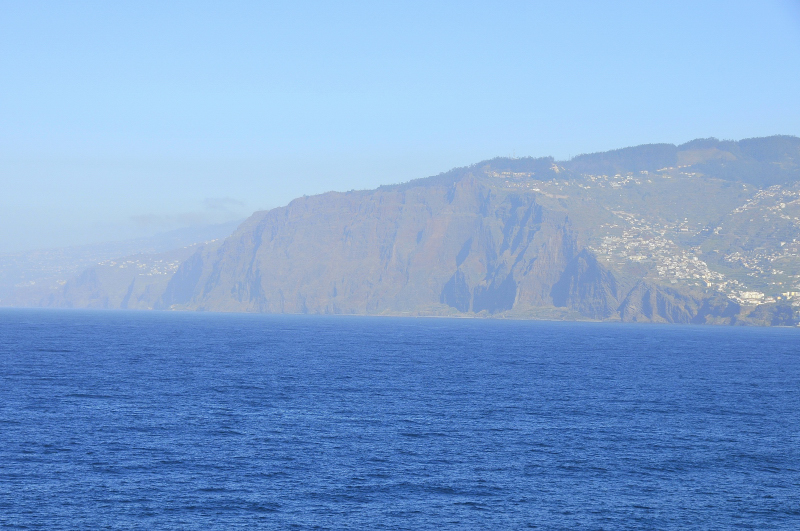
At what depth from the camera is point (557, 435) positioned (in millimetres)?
68062

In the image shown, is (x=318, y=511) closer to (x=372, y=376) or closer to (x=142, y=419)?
(x=142, y=419)

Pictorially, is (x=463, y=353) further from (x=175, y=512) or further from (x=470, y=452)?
(x=175, y=512)

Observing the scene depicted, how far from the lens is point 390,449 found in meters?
61.2

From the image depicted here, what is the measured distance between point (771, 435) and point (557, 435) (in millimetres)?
19588

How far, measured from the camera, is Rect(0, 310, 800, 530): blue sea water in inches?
1822

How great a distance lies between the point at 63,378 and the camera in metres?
99.0

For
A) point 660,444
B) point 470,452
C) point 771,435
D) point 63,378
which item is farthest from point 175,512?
point 63,378

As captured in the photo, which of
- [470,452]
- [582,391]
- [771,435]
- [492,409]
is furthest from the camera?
[582,391]

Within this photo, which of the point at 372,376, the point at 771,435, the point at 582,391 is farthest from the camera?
the point at 372,376

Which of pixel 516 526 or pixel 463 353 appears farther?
pixel 463 353

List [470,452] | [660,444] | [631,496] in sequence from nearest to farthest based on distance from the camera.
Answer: [631,496], [470,452], [660,444]

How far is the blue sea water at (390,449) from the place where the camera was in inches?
1822

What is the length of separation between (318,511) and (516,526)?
467 inches

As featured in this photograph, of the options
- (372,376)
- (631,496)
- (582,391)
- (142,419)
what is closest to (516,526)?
(631,496)
